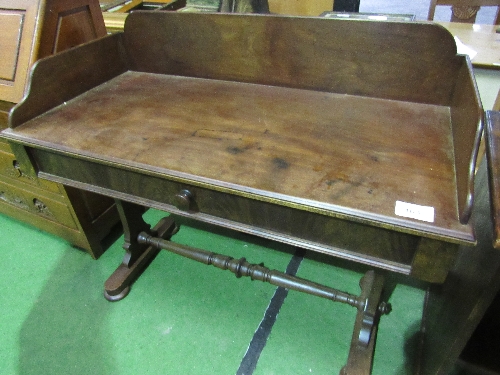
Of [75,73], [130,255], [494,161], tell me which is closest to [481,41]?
[494,161]

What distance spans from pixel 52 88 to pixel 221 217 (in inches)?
30.6

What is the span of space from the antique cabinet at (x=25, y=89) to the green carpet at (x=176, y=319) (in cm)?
19

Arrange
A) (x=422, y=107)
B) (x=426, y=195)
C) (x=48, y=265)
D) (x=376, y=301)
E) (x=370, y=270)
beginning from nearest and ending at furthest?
(x=426, y=195)
(x=422, y=107)
(x=376, y=301)
(x=370, y=270)
(x=48, y=265)

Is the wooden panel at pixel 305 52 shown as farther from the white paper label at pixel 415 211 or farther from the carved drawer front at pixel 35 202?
the carved drawer front at pixel 35 202

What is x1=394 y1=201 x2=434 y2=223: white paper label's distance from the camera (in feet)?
2.37

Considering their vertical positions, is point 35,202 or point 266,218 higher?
point 266,218

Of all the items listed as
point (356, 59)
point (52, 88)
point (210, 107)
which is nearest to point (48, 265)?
point (52, 88)

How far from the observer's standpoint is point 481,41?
1.95m

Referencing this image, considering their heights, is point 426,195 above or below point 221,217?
above

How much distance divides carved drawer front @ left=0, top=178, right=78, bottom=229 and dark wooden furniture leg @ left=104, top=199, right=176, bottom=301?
0.29 meters

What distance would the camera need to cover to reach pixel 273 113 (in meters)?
1.15

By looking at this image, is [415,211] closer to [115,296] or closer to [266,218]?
[266,218]

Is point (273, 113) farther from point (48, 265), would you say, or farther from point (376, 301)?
point (48, 265)

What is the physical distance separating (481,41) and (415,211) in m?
1.75
